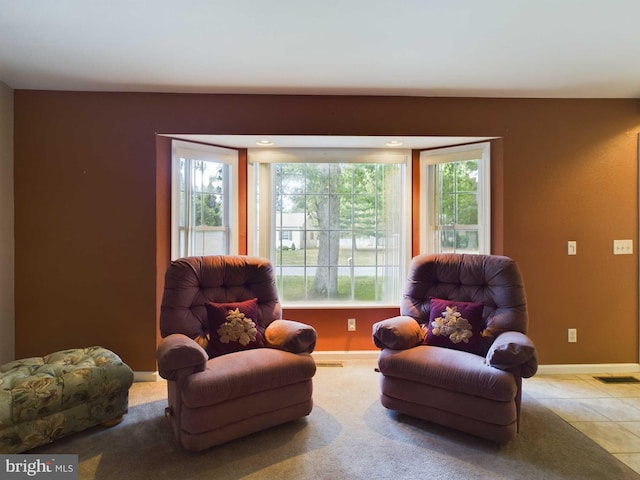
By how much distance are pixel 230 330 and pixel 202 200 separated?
1.41m

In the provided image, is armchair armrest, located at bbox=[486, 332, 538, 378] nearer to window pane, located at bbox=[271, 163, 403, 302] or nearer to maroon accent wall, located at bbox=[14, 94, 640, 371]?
maroon accent wall, located at bbox=[14, 94, 640, 371]

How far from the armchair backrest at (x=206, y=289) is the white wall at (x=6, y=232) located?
1.43 metres

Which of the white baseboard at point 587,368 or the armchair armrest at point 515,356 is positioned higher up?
the armchair armrest at point 515,356

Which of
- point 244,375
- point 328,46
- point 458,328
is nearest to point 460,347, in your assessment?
point 458,328

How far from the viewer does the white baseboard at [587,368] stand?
2.93 meters

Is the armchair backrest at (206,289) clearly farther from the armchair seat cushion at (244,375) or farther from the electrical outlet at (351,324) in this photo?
the electrical outlet at (351,324)

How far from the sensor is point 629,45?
2121 mm

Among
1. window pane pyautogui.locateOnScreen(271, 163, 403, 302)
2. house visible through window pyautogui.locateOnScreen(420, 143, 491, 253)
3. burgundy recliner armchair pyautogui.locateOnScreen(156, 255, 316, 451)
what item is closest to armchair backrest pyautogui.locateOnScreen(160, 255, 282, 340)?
burgundy recliner armchair pyautogui.locateOnScreen(156, 255, 316, 451)

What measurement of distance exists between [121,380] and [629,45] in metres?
3.86

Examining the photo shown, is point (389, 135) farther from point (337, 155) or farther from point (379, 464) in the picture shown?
point (379, 464)

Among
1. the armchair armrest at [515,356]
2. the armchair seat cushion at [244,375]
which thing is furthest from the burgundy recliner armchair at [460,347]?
the armchair seat cushion at [244,375]

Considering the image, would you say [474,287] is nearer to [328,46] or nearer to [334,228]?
[334,228]

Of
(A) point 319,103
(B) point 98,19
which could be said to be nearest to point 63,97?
(B) point 98,19

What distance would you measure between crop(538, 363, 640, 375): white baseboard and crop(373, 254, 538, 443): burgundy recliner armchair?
108 cm
